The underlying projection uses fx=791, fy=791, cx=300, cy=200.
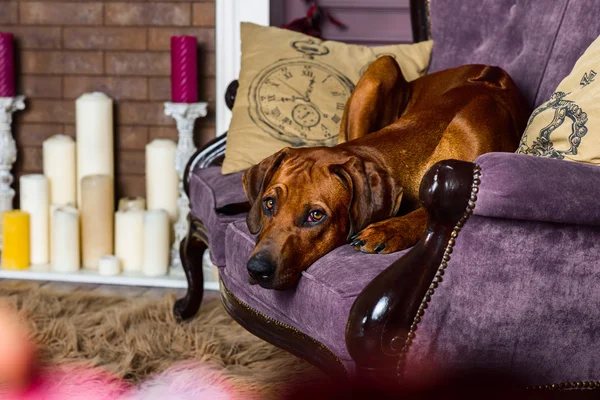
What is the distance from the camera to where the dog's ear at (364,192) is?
172cm

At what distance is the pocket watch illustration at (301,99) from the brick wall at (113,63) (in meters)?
1.04

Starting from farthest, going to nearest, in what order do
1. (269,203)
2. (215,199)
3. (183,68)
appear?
(183,68) < (215,199) < (269,203)

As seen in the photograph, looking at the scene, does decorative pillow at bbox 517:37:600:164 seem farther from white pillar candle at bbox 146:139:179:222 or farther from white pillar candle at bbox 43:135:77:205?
white pillar candle at bbox 43:135:77:205

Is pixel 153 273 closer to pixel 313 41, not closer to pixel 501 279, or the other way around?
pixel 313 41

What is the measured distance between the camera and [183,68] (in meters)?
3.48

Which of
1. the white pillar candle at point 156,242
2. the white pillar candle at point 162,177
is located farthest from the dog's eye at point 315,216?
the white pillar candle at point 162,177

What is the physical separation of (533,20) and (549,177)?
1.21 metres

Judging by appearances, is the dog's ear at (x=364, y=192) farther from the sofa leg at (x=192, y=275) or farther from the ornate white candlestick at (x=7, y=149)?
the ornate white candlestick at (x=7, y=149)

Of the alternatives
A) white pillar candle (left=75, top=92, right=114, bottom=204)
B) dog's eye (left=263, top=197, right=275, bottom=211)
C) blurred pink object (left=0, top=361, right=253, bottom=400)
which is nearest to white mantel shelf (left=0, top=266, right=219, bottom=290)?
white pillar candle (left=75, top=92, right=114, bottom=204)

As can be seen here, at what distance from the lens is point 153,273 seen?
3645 millimetres

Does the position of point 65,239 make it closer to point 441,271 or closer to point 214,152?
point 214,152

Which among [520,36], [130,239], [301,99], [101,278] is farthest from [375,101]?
[101,278]

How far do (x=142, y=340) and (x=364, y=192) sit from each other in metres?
1.29

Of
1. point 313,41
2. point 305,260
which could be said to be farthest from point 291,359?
point 313,41
